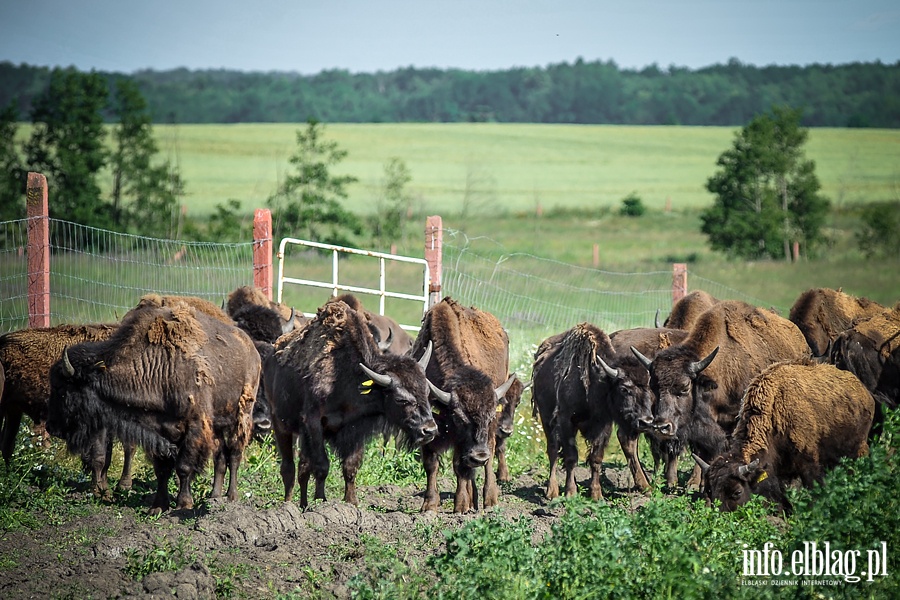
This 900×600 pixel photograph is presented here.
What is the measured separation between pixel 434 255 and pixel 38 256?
5528mm

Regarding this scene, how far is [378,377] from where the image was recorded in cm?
1000

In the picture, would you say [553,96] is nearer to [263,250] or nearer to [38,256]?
[263,250]

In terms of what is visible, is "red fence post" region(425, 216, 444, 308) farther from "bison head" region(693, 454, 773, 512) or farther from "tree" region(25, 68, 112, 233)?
"tree" region(25, 68, 112, 233)

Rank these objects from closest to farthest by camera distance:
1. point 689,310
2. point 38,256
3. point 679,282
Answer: point 38,256, point 689,310, point 679,282

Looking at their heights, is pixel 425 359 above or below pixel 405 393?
above

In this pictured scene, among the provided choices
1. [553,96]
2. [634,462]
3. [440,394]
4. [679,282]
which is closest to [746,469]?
[634,462]

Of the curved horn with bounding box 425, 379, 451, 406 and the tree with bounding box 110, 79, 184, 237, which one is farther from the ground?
the tree with bounding box 110, 79, 184, 237

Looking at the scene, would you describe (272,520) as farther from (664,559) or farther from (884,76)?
(884,76)

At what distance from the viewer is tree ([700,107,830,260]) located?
147 ft

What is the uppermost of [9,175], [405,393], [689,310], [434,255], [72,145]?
[72,145]

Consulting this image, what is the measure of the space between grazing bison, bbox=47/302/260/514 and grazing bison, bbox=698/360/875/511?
16.0 feet

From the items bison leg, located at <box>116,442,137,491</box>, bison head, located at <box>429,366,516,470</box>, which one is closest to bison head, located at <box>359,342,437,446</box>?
bison head, located at <box>429,366,516,470</box>

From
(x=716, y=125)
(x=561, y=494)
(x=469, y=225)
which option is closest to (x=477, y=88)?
(x=716, y=125)

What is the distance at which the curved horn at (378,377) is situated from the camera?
9961 millimetres
